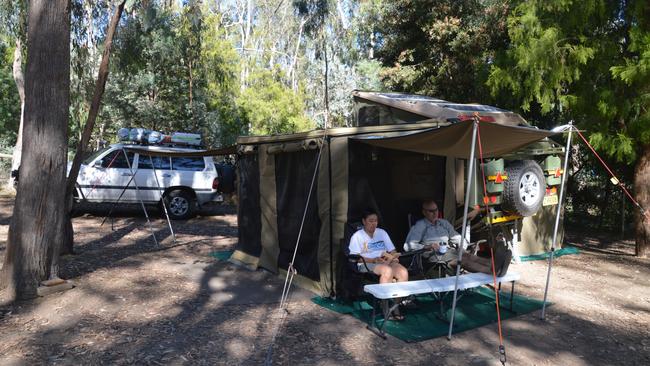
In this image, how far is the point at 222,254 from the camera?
8633 mm

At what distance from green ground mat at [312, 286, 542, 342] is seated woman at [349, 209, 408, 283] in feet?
1.53

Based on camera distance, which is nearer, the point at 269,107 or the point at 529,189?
the point at 529,189

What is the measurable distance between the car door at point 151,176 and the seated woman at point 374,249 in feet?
22.8

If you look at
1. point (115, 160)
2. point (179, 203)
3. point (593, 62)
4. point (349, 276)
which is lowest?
point (349, 276)

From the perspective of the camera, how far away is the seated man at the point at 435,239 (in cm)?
595

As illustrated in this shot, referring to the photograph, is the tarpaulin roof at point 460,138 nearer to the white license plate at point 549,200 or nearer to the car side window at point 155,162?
the white license plate at point 549,200

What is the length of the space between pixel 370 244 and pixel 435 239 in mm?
930

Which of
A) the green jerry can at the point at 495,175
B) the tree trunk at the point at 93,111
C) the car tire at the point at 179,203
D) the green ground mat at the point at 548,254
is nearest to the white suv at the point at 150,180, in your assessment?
the car tire at the point at 179,203

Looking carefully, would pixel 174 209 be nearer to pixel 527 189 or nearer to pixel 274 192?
pixel 274 192

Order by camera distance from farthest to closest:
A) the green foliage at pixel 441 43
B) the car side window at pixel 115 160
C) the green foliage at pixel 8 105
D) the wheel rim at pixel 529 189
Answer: the green foliage at pixel 8 105, the green foliage at pixel 441 43, the car side window at pixel 115 160, the wheel rim at pixel 529 189

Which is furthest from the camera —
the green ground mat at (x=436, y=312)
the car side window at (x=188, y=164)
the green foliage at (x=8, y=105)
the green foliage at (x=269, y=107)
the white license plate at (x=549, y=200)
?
the green foliage at (x=8, y=105)

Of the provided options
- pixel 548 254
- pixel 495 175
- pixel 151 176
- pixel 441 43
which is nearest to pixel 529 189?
pixel 495 175

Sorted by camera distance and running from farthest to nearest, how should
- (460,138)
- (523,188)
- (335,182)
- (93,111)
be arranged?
(523,188) < (93,111) < (335,182) < (460,138)

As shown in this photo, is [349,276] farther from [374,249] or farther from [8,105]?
[8,105]
